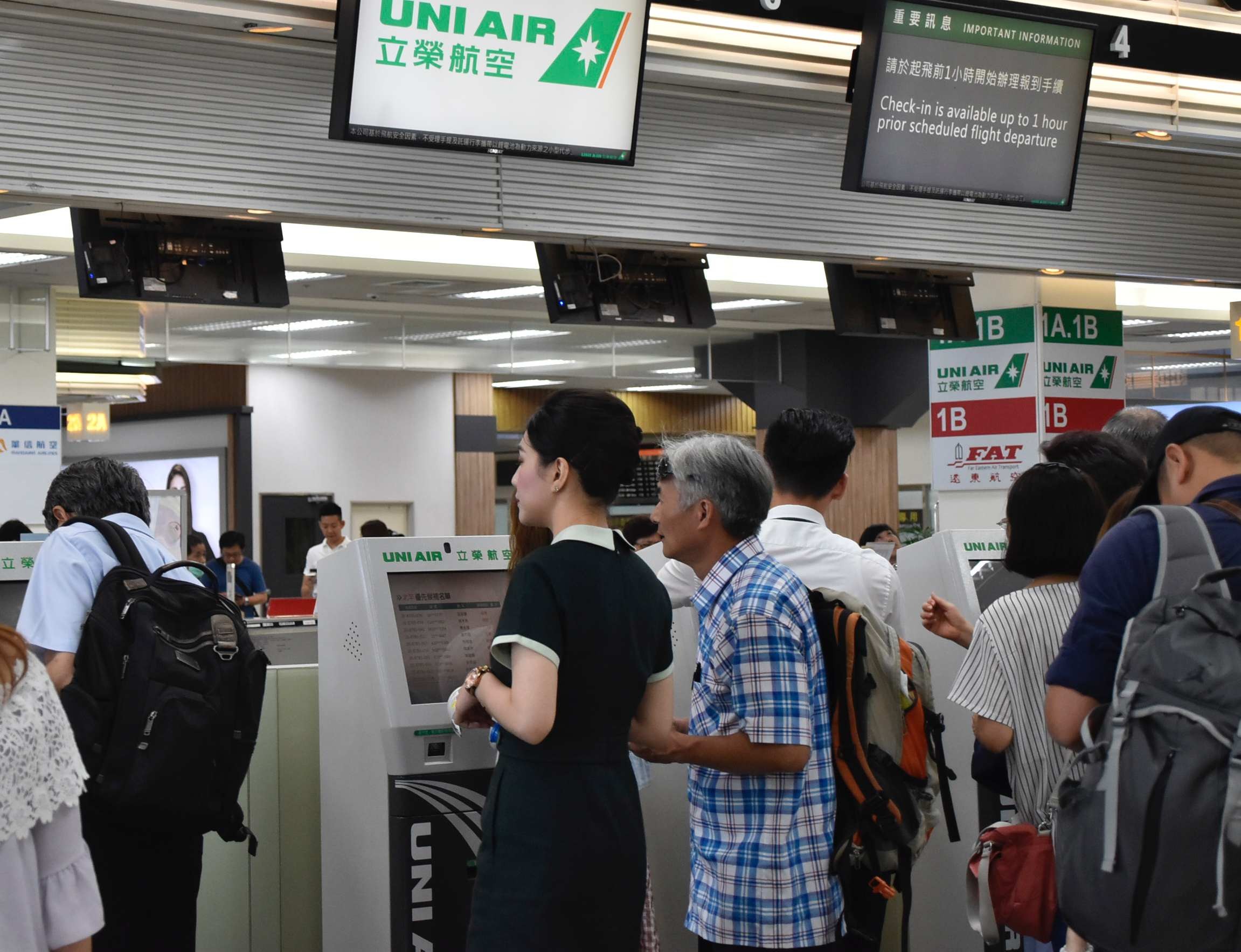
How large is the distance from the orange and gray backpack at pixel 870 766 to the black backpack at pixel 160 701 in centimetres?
130

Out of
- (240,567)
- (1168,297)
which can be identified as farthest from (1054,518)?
(1168,297)

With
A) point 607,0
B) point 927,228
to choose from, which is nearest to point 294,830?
point 607,0

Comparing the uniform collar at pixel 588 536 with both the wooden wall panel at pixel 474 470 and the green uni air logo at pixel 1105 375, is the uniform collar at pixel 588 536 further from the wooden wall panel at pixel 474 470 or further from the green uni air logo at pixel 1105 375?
the wooden wall panel at pixel 474 470

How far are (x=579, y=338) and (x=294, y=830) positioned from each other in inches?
393

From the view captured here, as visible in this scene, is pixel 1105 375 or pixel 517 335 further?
pixel 517 335

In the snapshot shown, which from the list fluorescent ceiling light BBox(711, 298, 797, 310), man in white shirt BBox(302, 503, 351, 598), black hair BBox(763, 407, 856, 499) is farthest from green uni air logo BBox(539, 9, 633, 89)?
fluorescent ceiling light BBox(711, 298, 797, 310)

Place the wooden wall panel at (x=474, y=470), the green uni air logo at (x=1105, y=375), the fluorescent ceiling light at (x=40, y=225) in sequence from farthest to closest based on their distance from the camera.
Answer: the wooden wall panel at (x=474, y=470) → the fluorescent ceiling light at (x=40, y=225) → the green uni air logo at (x=1105, y=375)

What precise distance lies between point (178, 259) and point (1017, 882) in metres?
4.10

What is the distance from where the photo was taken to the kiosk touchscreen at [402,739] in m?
3.14

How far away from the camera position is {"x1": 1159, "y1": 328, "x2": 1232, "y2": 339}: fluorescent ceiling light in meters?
13.2

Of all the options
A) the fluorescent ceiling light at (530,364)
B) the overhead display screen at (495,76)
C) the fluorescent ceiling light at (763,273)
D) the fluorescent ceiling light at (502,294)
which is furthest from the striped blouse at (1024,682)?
the fluorescent ceiling light at (530,364)

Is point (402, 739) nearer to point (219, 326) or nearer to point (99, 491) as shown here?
point (99, 491)

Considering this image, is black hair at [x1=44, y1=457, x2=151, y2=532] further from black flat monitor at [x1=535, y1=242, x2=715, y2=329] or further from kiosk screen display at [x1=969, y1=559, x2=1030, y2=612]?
black flat monitor at [x1=535, y1=242, x2=715, y2=329]

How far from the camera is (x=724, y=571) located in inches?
96.0
